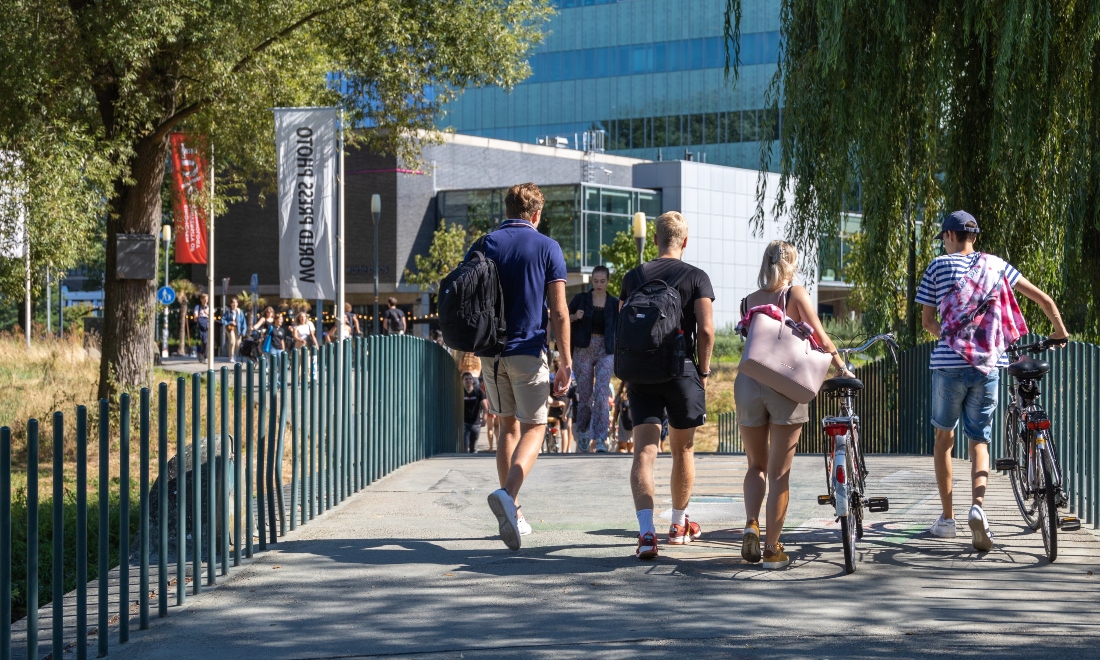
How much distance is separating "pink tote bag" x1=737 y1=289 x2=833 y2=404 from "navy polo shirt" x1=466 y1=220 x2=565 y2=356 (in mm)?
1303

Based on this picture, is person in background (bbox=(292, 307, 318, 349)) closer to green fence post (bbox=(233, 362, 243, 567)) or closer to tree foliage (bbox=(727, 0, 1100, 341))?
tree foliage (bbox=(727, 0, 1100, 341))

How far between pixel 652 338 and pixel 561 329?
71cm

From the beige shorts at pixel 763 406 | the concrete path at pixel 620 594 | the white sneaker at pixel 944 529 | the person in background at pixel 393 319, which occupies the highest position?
the person in background at pixel 393 319

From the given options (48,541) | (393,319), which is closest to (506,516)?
(48,541)

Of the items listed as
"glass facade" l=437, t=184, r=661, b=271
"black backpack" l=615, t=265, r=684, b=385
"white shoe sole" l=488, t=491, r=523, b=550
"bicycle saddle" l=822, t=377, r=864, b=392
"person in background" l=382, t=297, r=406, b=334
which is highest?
"glass facade" l=437, t=184, r=661, b=271

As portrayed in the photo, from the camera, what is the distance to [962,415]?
7270 millimetres

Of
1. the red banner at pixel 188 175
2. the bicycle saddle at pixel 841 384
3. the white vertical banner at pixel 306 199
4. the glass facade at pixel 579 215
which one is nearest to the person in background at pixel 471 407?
the white vertical banner at pixel 306 199

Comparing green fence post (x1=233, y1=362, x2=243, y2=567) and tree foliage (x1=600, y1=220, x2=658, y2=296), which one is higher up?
tree foliage (x1=600, y1=220, x2=658, y2=296)

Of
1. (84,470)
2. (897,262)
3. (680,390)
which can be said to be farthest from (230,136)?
(84,470)

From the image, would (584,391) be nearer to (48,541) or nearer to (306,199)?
(306,199)

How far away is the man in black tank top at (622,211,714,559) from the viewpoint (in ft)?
22.5

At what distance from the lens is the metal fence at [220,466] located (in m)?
4.81

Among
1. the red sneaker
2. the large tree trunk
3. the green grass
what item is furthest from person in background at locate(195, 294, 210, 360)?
the red sneaker

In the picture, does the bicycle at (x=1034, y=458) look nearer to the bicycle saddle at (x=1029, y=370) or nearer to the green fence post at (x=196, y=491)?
the bicycle saddle at (x=1029, y=370)
